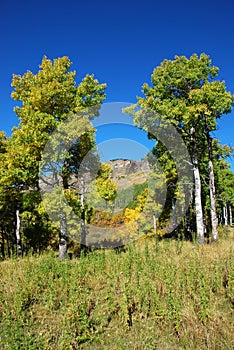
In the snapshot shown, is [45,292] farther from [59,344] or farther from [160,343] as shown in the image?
[160,343]

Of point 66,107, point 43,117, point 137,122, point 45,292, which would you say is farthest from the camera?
point 137,122

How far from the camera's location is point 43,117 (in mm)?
12172

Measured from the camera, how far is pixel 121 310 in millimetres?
5496

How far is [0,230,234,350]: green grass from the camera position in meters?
4.55

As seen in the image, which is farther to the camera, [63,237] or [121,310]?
[63,237]

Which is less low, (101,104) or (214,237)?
(101,104)

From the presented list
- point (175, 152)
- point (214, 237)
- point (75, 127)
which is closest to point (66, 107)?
point (75, 127)

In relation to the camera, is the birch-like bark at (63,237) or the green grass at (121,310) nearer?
the green grass at (121,310)

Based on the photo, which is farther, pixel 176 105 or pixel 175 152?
pixel 175 152

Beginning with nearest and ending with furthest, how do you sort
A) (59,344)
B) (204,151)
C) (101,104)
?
1. (59,344)
2. (101,104)
3. (204,151)

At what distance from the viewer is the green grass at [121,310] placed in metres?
4.55

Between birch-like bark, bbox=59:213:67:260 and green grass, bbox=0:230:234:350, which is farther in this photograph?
birch-like bark, bbox=59:213:67:260

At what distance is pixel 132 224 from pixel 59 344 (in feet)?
54.9

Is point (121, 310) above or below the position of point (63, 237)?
below
